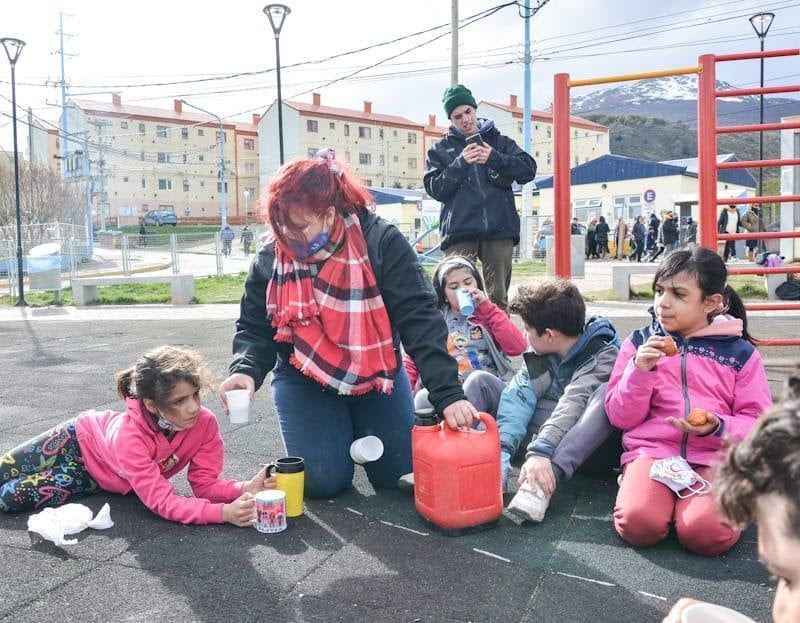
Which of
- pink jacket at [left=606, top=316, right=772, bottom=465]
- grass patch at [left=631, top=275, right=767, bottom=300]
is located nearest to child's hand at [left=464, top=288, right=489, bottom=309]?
pink jacket at [left=606, top=316, right=772, bottom=465]

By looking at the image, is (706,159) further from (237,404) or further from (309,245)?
(237,404)

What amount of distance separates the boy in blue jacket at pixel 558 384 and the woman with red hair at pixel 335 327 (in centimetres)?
40

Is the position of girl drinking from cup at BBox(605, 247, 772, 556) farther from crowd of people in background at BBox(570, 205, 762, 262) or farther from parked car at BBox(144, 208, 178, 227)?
parked car at BBox(144, 208, 178, 227)

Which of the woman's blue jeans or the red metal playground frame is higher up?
the red metal playground frame

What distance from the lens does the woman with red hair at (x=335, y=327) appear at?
2508mm

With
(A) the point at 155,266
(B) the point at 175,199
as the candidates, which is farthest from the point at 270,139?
(A) the point at 155,266

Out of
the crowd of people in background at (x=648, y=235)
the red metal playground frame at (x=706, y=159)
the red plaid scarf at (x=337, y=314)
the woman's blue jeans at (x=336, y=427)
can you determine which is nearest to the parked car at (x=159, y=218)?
the crowd of people in background at (x=648, y=235)

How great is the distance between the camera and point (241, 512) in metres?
2.42

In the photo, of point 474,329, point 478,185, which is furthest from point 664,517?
point 478,185

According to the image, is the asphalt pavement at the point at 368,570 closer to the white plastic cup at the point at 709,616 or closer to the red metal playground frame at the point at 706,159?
the white plastic cup at the point at 709,616

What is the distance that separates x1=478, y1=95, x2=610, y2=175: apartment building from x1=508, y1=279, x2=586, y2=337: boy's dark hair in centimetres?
6143

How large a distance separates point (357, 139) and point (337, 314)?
67.7 metres

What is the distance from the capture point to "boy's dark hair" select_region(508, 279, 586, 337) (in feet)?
9.20

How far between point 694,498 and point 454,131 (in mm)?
3036
